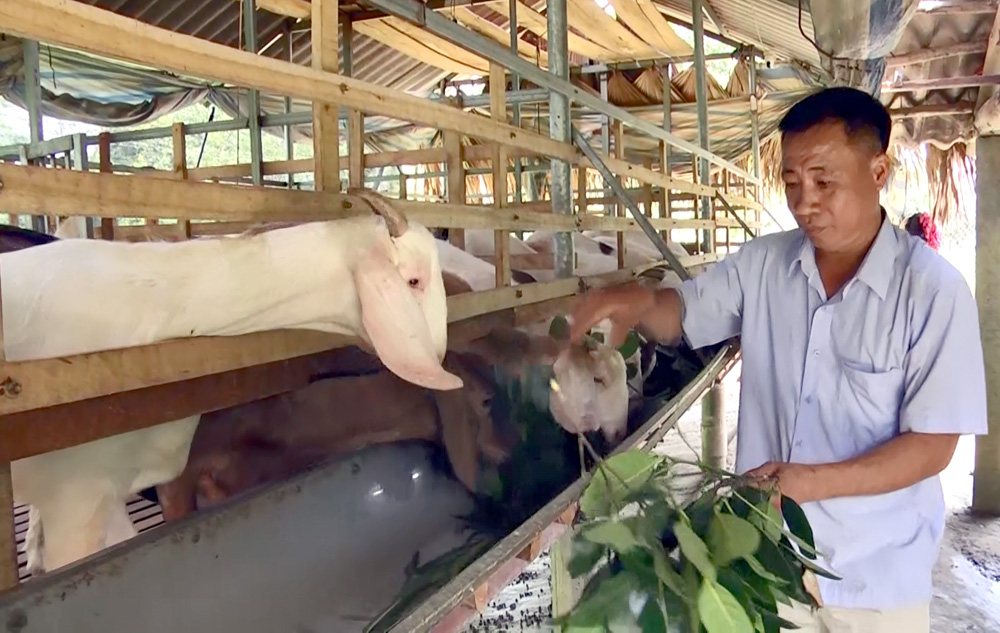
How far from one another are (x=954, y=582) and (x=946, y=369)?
3.48 m

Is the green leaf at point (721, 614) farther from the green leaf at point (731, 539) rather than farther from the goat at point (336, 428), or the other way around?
the goat at point (336, 428)

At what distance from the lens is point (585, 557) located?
138 centimetres

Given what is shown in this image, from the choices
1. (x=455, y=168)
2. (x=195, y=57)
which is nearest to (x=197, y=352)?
(x=195, y=57)

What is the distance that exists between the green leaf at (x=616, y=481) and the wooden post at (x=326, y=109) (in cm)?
86

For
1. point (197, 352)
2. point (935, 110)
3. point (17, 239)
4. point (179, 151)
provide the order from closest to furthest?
point (197, 352) < point (17, 239) < point (179, 151) < point (935, 110)

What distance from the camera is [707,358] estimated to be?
292 centimetres

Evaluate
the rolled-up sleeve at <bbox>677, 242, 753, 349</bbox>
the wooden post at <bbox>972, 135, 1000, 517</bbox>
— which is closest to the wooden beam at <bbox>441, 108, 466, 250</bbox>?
the rolled-up sleeve at <bbox>677, 242, 753, 349</bbox>

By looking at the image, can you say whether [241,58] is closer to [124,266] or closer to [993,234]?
[124,266]

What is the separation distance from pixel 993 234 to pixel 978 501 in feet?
6.24

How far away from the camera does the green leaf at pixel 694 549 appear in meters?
1.22

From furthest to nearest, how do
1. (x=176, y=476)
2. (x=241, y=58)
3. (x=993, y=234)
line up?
(x=993, y=234) → (x=176, y=476) → (x=241, y=58)

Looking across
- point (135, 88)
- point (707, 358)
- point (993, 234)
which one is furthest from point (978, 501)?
point (135, 88)

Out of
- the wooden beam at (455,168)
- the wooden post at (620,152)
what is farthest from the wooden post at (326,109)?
the wooden post at (620,152)

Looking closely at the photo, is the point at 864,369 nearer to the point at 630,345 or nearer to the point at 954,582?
the point at 630,345
